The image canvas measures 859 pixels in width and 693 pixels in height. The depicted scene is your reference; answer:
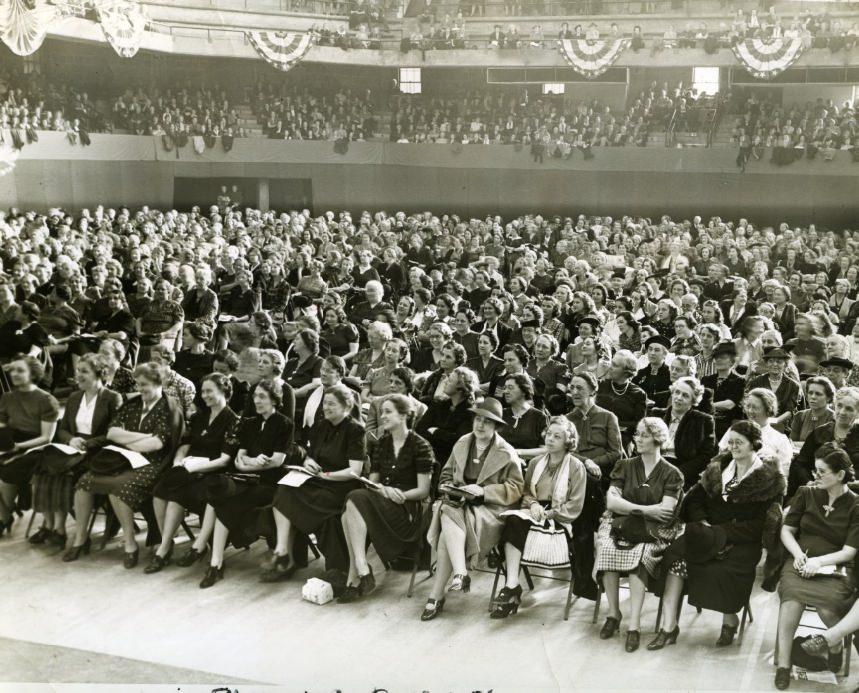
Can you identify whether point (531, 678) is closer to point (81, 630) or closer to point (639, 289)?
point (81, 630)

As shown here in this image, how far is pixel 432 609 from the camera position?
5344mm

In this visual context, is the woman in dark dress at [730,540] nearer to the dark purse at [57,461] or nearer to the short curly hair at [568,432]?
the short curly hair at [568,432]

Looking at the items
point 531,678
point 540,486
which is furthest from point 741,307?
point 531,678

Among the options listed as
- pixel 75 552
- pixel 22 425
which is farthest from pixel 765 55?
pixel 75 552

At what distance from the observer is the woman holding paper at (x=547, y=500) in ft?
17.6

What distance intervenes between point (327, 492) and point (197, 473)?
1.02 meters

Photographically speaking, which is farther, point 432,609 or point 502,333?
point 502,333

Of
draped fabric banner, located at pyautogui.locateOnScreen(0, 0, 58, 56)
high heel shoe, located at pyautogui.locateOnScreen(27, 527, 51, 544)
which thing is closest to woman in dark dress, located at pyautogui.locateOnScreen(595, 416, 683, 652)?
high heel shoe, located at pyautogui.locateOnScreen(27, 527, 51, 544)

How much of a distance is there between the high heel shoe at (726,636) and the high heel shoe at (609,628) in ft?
1.86

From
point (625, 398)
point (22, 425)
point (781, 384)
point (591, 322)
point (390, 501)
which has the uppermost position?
point (591, 322)

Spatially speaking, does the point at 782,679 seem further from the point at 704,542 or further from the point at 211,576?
the point at 211,576

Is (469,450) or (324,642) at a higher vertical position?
(469,450)

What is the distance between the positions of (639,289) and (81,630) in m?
7.16

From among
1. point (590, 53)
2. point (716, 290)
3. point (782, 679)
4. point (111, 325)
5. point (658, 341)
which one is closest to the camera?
point (782, 679)
